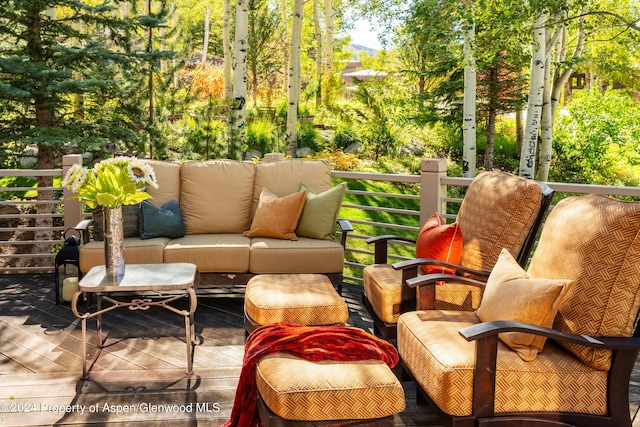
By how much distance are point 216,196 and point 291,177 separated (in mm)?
629

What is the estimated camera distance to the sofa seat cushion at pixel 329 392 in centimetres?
220

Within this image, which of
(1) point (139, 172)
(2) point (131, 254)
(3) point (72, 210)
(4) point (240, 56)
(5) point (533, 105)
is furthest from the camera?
(5) point (533, 105)

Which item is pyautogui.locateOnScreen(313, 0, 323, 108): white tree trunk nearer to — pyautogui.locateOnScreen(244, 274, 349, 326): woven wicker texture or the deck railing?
the deck railing

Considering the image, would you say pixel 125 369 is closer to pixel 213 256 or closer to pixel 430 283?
pixel 213 256

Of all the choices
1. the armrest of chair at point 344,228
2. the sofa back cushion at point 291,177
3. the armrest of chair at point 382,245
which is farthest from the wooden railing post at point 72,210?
the armrest of chair at point 382,245

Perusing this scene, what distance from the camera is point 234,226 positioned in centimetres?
482

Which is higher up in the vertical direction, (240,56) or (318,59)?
(318,59)

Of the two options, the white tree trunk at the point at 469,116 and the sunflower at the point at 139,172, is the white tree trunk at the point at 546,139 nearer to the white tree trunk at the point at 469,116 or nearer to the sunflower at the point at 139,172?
the white tree trunk at the point at 469,116

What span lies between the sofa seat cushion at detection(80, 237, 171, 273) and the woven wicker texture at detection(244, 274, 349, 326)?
118 centimetres

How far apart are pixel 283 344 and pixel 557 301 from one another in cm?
111

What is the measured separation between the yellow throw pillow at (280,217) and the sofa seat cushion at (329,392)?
2202 mm

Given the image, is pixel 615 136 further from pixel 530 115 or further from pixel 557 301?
pixel 557 301

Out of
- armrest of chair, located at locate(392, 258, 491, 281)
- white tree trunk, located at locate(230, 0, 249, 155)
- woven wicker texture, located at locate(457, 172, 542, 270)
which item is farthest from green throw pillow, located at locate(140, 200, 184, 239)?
white tree trunk, located at locate(230, 0, 249, 155)

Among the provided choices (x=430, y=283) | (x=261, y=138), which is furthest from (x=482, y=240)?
(x=261, y=138)
